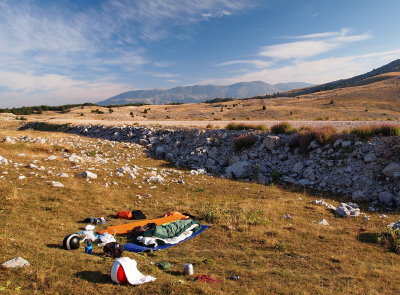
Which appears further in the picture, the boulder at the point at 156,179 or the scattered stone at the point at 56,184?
the boulder at the point at 156,179

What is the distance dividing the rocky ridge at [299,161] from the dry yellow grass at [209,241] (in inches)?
71.1

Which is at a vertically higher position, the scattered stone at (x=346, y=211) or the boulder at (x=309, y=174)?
the boulder at (x=309, y=174)

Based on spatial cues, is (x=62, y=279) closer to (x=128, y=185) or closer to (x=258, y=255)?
(x=258, y=255)

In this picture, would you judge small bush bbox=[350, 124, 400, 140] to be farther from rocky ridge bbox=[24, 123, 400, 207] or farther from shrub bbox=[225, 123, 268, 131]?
shrub bbox=[225, 123, 268, 131]

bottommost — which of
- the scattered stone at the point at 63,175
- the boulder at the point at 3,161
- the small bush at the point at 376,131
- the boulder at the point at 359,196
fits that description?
the boulder at the point at 359,196

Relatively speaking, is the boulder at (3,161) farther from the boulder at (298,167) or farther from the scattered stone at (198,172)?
the boulder at (298,167)

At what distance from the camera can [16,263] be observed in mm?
5539

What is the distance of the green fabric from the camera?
8.36 m

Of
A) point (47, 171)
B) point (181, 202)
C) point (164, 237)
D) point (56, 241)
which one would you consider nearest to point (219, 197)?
point (181, 202)

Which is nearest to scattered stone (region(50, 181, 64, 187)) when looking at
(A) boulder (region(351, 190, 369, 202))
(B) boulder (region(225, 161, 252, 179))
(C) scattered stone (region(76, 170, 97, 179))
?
(C) scattered stone (region(76, 170, 97, 179))

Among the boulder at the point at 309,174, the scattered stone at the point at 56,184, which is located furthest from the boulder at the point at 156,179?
the boulder at the point at 309,174

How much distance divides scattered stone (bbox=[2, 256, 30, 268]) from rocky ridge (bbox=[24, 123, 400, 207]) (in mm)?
13181

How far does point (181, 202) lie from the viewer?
12.3m

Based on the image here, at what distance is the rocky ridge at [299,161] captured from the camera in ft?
46.3
